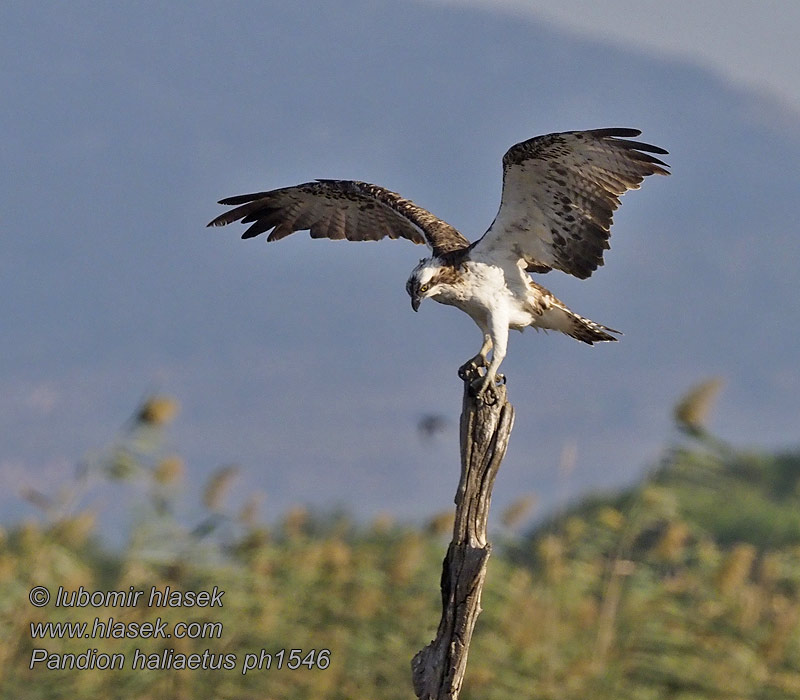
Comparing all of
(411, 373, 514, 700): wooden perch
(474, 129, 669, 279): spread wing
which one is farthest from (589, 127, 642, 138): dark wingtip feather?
(411, 373, 514, 700): wooden perch

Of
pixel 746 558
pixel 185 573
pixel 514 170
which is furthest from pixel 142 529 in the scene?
pixel 746 558

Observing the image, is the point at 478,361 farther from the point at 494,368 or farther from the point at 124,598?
the point at 124,598

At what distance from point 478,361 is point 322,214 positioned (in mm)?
2602

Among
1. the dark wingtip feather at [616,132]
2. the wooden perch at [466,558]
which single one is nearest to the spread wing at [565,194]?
the dark wingtip feather at [616,132]

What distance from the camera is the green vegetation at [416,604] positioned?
827cm

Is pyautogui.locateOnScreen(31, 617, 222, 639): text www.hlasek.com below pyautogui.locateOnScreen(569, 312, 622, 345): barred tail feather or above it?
below

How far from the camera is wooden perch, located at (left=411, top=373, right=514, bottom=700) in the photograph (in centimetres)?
666

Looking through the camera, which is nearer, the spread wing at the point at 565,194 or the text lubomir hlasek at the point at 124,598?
the spread wing at the point at 565,194

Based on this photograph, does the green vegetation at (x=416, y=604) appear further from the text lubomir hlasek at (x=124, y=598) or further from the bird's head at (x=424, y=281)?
the bird's head at (x=424, y=281)

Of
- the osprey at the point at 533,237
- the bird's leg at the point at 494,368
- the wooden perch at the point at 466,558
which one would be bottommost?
the wooden perch at the point at 466,558

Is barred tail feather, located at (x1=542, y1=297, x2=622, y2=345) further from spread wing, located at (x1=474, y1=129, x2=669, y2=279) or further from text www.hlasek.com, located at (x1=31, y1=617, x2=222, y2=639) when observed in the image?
text www.hlasek.com, located at (x1=31, y1=617, x2=222, y2=639)

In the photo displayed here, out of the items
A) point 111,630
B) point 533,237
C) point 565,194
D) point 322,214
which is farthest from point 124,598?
point 565,194

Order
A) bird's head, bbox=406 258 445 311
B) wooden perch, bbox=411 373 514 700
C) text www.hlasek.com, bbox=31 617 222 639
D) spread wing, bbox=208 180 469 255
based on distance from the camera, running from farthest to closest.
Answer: spread wing, bbox=208 180 469 255, text www.hlasek.com, bbox=31 617 222 639, bird's head, bbox=406 258 445 311, wooden perch, bbox=411 373 514 700

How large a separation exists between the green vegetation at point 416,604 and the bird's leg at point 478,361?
121 cm
